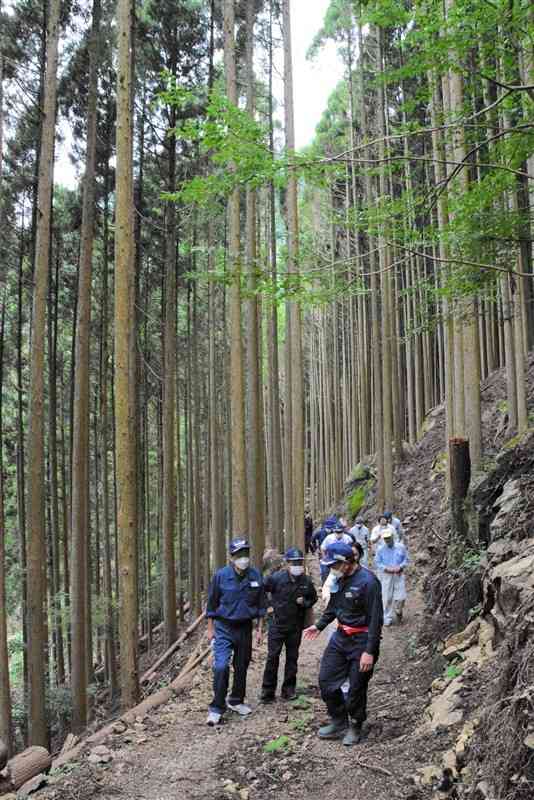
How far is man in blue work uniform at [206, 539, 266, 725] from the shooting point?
20.8 ft

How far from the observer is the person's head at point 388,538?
9.60 meters

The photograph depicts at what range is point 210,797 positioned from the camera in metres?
4.46

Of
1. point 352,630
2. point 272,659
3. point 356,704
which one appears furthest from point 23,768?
point 352,630

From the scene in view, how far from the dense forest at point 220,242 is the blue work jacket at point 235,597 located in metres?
2.02

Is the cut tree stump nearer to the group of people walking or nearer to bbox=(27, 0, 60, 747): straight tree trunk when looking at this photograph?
the group of people walking

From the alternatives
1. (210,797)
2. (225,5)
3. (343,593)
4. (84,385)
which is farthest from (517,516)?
(225,5)

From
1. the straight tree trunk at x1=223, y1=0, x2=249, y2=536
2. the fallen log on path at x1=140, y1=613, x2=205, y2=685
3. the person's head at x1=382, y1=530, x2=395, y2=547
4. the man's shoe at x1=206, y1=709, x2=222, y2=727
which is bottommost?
the fallen log on path at x1=140, y1=613, x2=205, y2=685

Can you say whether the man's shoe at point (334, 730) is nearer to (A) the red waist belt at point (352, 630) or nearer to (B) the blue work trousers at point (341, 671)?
(B) the blue work trousers at point (341, 671)

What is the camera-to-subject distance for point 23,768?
20.5 feet

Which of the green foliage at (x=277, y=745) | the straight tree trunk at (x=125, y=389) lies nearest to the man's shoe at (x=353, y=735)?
the green foliage at (x=277, y=745)

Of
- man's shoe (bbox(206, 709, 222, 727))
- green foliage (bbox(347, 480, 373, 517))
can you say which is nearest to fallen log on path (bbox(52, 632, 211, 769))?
man's shoe (bbox(206, 709, 222, 727))

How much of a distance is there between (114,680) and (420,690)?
14332 millimetres

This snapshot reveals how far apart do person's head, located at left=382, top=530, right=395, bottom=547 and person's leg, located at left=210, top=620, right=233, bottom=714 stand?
3.85m

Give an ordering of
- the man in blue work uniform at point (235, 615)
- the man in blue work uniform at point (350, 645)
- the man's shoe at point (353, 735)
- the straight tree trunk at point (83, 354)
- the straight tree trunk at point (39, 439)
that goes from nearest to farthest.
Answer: the man's shoe at point (353, 735) < the man in blue work uniform at point (350, 645) < the man in blue work uniform at point (235, 615) < the straight tree trunk at point (39, 439) < the straight tree trunk at point (83, 354)
